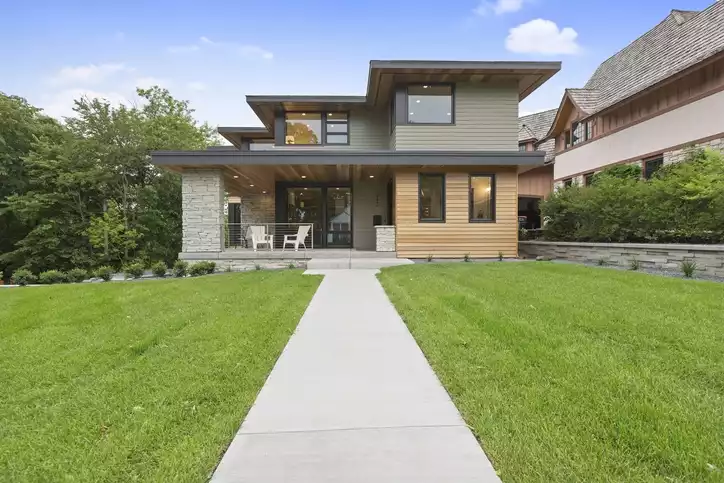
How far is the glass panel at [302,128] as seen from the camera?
14.5m

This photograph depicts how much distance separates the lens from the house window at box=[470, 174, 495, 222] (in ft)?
39.5

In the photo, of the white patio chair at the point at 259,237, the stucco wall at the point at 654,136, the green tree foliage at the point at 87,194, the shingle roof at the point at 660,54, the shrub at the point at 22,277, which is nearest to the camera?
the shrub at the point at 22,277

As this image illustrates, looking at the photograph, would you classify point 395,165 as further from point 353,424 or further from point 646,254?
point 353,424

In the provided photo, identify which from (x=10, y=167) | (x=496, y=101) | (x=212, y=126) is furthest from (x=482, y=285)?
(x=212, y=126)

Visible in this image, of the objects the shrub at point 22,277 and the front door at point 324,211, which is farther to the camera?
the front door at point 324,211

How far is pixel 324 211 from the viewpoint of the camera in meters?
14.5

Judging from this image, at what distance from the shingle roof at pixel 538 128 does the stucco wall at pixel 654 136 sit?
3.95 m

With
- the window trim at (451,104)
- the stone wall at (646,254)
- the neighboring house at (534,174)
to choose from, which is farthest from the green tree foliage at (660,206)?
the neighboring house at (534,174)

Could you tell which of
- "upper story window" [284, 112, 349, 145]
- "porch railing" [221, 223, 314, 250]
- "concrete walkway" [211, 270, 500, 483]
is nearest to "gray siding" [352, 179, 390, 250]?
"porch railing" [221, 223, 314, 250]

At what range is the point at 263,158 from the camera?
35.2ft

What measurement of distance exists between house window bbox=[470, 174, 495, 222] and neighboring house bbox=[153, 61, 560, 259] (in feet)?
0.10

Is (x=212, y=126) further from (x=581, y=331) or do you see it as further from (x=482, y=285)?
(x=581, y=331)

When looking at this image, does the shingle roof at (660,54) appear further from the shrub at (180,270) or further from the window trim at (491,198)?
the shrub at (180,270)

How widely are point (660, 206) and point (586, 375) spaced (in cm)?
779
